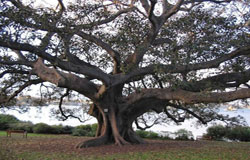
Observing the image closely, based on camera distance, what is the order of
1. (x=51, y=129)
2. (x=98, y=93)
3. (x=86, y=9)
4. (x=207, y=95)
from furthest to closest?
(x=51, y=129) < (x=98, y=93) < (x=86, y=9) < (x=207, y=95)

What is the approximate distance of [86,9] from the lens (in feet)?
34.6

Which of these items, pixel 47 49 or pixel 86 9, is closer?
pixel 47 49

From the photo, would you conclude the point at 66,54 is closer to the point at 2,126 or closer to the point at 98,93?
the point at 98,93

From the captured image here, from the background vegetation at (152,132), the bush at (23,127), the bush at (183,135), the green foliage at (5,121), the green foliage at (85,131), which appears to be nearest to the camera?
the bush at (183,135)

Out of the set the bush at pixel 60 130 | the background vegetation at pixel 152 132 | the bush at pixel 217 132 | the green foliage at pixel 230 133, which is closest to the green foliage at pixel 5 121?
the background vegetation at pixel 152 132

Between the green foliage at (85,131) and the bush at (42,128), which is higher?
the bush at (42,128)

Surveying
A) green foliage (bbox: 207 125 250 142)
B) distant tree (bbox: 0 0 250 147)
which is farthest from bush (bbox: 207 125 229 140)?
distant tree (bbox: 0 0 250 147)

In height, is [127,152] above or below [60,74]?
below

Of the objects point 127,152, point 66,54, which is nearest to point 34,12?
point 66,54

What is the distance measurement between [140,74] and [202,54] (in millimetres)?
2179

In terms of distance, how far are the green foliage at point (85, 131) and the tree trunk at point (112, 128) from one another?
5.89m

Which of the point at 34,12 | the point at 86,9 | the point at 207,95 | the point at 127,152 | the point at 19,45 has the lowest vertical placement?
the point at 127,152

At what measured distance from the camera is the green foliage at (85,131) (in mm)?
19302

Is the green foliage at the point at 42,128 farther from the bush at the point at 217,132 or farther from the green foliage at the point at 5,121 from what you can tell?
the bush at the point at 217,132
